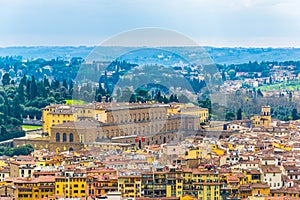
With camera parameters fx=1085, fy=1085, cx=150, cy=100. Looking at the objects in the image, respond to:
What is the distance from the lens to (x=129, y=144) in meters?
20.6

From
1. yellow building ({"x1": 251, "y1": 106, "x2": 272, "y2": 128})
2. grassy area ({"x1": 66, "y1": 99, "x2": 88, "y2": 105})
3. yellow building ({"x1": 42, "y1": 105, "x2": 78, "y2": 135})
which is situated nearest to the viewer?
yellow building ({"x1": 42, "y1": 105, "x2": 78, "y2": 135})

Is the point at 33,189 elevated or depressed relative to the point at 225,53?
elevated

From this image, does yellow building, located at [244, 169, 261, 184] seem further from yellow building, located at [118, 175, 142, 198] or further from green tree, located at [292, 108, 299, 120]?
green tree, located at [292, 108, 299, 120]

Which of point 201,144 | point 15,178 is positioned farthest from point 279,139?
point 15,178

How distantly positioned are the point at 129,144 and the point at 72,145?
1789 mm

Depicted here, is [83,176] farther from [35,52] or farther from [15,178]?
[35,52]

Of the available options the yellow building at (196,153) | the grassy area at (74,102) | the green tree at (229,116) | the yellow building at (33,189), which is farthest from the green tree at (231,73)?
the yellow building at (33,189)

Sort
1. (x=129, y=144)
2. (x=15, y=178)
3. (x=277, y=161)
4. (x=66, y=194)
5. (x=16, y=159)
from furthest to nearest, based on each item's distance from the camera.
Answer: (x=129, y=144)
(x=16, y=159)
(x=277, y=161)
(x=15, y=178)
(x=66, y=194)

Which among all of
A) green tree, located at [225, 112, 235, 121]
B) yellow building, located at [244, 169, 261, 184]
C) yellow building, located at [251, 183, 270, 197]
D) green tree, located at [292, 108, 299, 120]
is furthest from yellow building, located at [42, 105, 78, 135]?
yellow building, located at [251, 183, 270, 197]

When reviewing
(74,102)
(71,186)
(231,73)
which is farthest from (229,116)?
(231,73)

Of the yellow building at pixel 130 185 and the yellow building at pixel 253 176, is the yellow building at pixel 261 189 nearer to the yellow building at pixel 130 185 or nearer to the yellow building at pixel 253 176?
the yellow building at pixel 253 176

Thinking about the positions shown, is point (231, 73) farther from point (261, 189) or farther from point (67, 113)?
point (261, 189)

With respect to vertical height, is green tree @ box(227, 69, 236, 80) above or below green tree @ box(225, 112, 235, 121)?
below

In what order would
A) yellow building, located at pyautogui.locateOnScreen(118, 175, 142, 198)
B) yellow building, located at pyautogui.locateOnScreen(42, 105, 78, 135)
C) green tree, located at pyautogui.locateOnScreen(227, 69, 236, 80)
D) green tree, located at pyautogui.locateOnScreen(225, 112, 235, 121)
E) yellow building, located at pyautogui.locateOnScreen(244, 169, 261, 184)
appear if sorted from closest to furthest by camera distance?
yellow building, located at pyautogui.locateOnScreen(118, 175, 142, 198), yellow building, located at pyautogui.locateOnScreen(244, 169, 261, 184), yellow building, located at pyautogui.locateOnScreen(42, 105, 78, 135), green tree, located at pyautogui.locateOnScreen(225, 112, 235, 121), green tree, located at pyautogui.locateOnScreen(227, 69, 236, 80)
